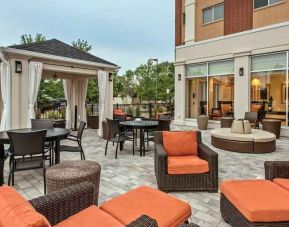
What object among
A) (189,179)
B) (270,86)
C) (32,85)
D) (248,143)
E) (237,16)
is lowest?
(189,179)

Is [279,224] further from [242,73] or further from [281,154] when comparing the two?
[242,73]

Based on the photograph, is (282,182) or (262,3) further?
(262,3)

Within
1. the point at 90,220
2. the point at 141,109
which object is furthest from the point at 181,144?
the point at 141,109

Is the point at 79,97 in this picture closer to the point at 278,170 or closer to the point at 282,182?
Result: the point at 278,170

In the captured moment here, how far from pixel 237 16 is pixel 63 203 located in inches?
A: 429

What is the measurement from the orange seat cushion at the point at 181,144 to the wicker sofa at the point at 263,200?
131 cm

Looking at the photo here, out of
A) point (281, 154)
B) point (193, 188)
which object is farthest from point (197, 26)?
point (193, 188)

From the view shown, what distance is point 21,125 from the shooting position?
6812mm

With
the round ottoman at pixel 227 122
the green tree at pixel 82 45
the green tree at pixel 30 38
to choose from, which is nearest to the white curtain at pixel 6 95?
the round ottoman at pixel 227 122

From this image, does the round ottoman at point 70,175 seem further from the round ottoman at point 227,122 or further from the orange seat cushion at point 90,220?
the round ottoman at point 227,122

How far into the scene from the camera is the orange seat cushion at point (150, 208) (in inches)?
73.2

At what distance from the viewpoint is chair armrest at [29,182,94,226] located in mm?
1734

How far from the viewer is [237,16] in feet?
33.4

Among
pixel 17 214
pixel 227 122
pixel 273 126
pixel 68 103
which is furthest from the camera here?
pixel 68 103
